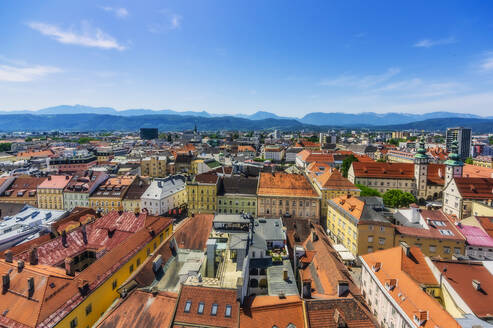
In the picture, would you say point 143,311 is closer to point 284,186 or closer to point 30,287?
point 30,287

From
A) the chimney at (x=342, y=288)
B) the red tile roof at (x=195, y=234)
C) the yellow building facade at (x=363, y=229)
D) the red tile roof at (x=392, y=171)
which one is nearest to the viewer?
the chimney at (x=342, y=288)

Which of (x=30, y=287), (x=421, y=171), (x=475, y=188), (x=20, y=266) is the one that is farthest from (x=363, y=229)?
(x=421, y=171)

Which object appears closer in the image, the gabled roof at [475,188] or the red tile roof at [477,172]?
the gabled roof at [475,188]

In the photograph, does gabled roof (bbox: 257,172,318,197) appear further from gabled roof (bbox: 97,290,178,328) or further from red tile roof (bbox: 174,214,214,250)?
gabled roof (bbox: 97,290,178,328)

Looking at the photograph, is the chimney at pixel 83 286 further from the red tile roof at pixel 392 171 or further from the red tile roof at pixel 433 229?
the red tile roof at pixel 392 171

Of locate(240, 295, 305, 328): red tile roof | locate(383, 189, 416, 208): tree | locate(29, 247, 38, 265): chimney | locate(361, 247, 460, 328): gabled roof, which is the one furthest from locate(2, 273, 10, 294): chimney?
locate(383, 189, 416, 208): tree

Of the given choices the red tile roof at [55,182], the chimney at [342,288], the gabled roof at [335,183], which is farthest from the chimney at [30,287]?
the gabled roof at [335,183]

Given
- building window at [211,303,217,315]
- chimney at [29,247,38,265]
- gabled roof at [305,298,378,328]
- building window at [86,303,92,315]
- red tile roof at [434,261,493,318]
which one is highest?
chimney at [29,247,38,265]

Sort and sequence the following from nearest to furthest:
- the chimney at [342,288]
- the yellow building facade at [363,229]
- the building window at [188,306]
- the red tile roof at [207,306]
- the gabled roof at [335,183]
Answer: the red tile roof at [207,306] → the building window at [188,306] → the chimney at [342,288] → the yellow building facade at [363,229] → the gabled roof at [335,183]

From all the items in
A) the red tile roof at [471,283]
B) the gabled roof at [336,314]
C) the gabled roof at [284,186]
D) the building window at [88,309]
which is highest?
A: the gabled roof at [284,186]
